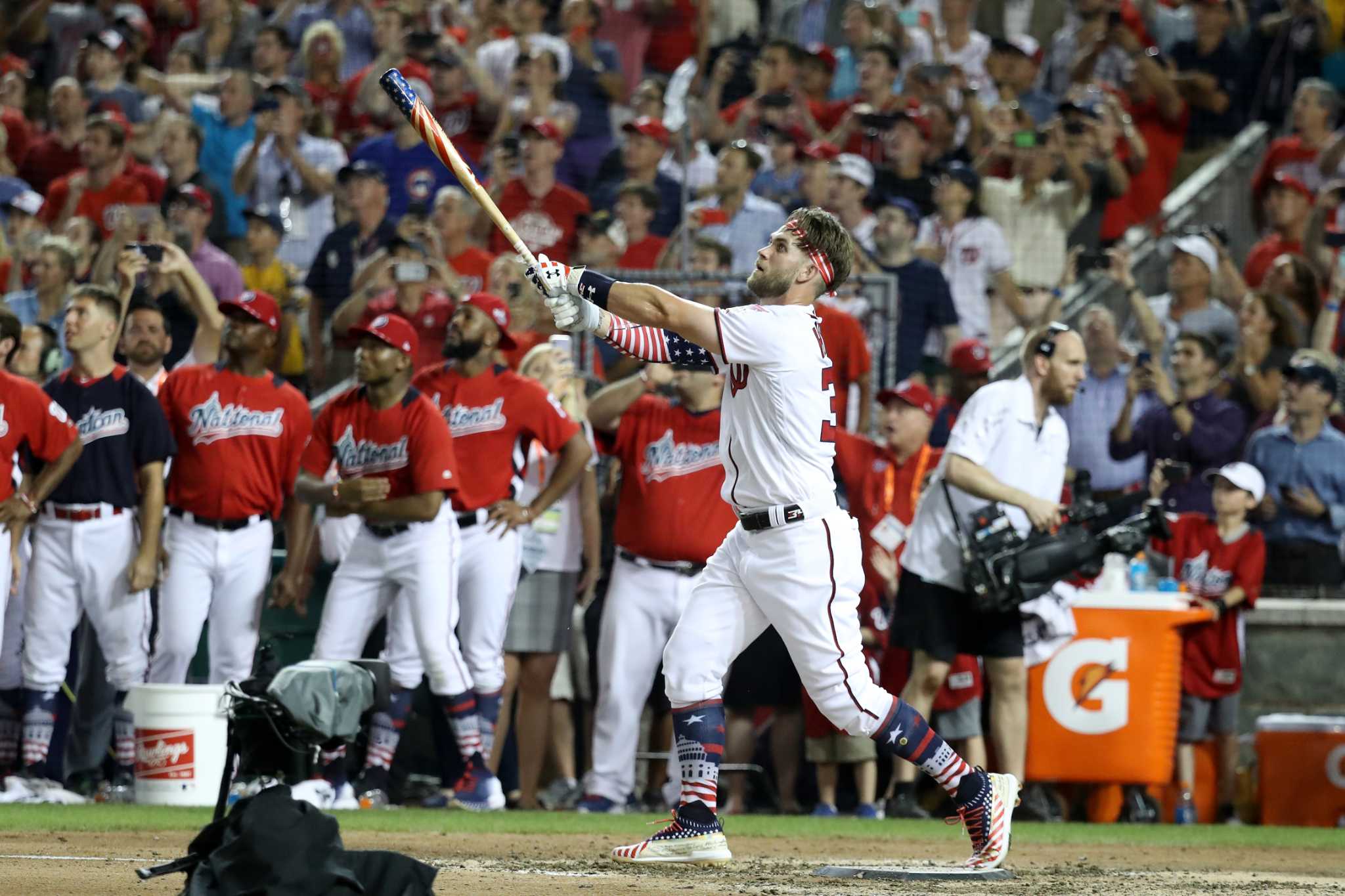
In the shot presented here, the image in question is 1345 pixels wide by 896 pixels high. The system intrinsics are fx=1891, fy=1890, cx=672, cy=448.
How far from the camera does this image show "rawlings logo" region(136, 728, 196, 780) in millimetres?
8164

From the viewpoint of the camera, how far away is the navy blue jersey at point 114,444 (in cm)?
847

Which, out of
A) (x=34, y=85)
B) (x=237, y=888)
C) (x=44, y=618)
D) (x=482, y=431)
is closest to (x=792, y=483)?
(x=237, y=888)

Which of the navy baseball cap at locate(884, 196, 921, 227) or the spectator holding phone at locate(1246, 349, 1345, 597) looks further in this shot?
the navy baseball cap at locate(884, 196, 921, 227)

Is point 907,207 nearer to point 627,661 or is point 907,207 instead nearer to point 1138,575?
point 1138,575

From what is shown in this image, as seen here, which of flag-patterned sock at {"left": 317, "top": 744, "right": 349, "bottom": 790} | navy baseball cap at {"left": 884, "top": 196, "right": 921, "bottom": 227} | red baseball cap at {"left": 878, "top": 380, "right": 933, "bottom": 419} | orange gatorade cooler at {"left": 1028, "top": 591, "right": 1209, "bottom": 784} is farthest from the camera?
navy baseball cap at {"left": 884, "top": 196, "right": 921, "bottom": 227}

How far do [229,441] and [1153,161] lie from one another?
7.39 m

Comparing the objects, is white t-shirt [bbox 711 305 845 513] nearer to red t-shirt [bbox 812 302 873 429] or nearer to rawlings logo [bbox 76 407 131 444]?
rawlings logo [bbox 76 407 131 444]

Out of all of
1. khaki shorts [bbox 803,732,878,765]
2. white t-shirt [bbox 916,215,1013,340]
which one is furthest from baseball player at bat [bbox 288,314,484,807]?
white t-shirt [bbox 916,215,1013,340]

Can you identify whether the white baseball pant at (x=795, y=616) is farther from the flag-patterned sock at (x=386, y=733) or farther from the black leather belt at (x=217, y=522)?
the black leather belt at (x=217, y=522)

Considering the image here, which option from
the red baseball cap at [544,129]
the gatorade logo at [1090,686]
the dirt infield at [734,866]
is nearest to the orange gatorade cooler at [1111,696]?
the gatorade logo at [1090,686]

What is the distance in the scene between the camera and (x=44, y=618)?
8.43 metres

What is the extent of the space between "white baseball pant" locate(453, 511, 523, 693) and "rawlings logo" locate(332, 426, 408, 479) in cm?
54

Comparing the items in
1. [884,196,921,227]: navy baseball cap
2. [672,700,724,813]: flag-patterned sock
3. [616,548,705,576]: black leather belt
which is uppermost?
[884,196,921,227]: navy baseball cap

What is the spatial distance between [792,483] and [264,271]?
6.48 metres
